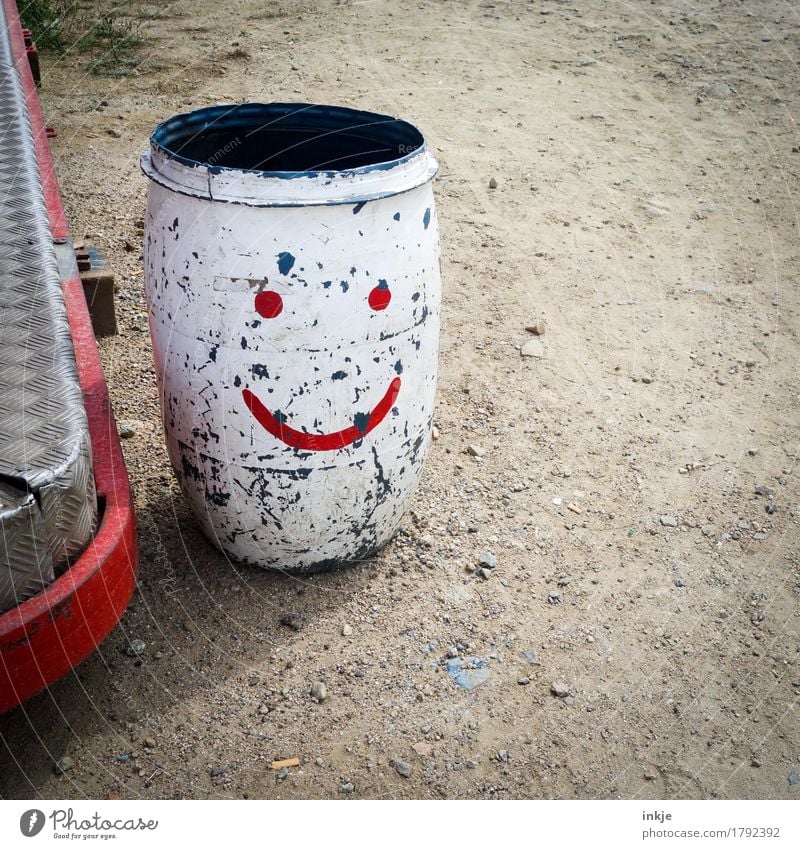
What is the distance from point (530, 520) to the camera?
101 inches

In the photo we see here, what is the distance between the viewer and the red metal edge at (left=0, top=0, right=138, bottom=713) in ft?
4.79

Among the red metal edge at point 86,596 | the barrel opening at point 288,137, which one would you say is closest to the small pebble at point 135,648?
the red metal edge at point 86,596

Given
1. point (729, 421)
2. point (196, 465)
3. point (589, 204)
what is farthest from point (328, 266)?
point (589, 204)

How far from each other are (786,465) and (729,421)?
258 mm

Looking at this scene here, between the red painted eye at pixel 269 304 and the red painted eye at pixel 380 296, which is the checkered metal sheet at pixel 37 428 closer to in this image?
the red painted eye at pixel 269 304

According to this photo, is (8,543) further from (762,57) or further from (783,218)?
(762,57)

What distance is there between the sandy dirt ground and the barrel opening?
0.93m

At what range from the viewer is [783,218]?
421 cm

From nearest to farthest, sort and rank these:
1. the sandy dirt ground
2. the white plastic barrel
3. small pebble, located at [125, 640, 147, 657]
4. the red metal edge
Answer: the red metal edge < the white plastic barrel < the sandy dirt ground < small pebble, located at [125, 640, 147, 657]

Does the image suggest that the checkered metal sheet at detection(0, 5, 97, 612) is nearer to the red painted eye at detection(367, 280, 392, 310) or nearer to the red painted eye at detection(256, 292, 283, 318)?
the red painted eye at detection(256, 292, 283, 318)

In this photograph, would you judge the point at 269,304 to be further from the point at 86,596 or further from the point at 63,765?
the point at 63,765

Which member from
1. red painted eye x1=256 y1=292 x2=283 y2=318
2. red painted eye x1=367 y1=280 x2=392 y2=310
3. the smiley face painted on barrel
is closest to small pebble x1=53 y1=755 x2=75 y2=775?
the smiley face painted on barrel

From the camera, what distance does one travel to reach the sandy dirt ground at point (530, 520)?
6.31ft

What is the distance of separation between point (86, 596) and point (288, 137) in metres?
1.31
